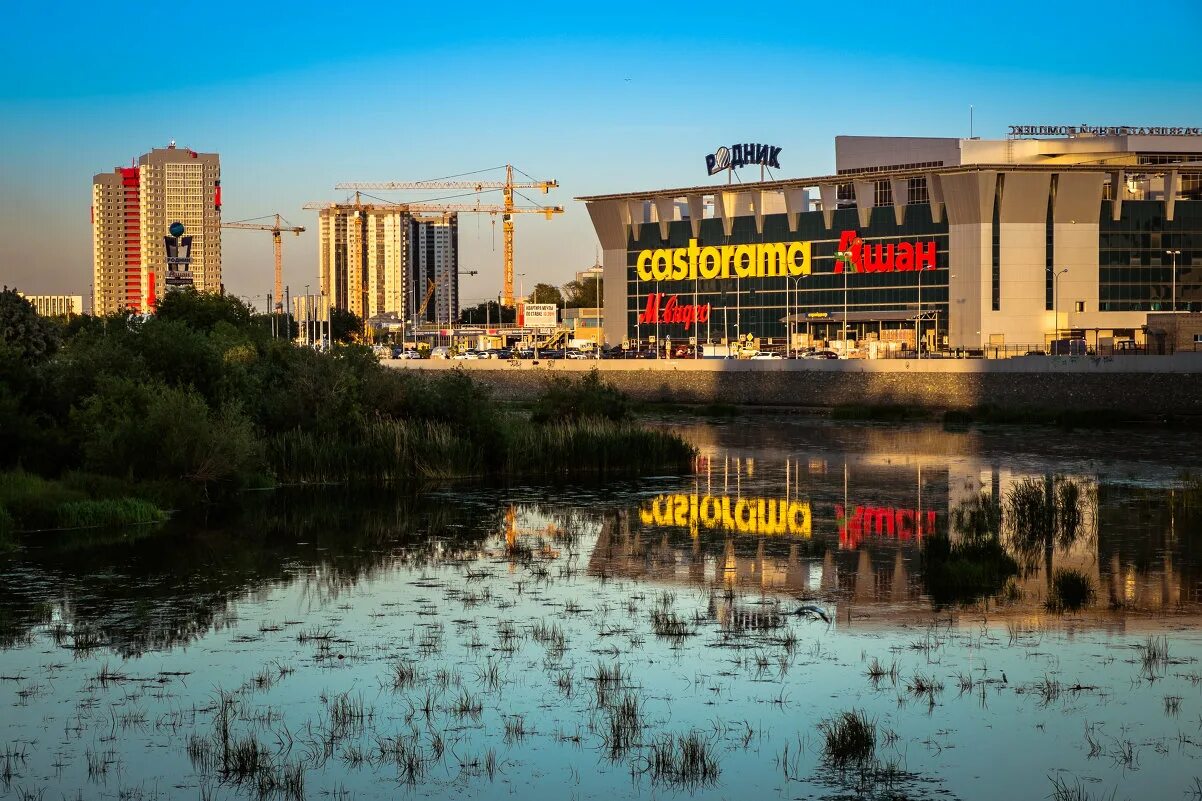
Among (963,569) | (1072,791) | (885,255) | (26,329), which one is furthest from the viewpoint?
(885,255)

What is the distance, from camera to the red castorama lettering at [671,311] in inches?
6329

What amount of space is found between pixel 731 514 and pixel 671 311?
12438 centimetres

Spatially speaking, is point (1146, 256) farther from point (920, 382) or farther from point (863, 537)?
point (863, 537)

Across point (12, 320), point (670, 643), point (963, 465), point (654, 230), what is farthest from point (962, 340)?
point (670, 643)

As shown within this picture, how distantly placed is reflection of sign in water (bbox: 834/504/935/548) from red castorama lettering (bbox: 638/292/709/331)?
118 meters

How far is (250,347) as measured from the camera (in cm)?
6506

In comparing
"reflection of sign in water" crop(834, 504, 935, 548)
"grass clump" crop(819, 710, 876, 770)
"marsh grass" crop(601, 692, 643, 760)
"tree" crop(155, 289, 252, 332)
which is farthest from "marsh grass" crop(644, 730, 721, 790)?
"tree" crop(155, 289, 252, 332)

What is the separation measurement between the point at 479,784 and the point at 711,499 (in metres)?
28.3

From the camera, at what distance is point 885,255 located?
472ft

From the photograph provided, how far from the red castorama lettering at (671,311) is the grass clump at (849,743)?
14130 centimetres

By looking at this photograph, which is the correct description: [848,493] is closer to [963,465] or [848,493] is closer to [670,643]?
[963,465]

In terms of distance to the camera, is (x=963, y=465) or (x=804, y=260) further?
(x=804, y=260)

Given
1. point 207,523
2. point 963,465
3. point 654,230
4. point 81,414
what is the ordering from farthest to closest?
point 654,230, point 963,465, point 81,414, point 207,523

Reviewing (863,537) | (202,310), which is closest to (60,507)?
(863,537)
